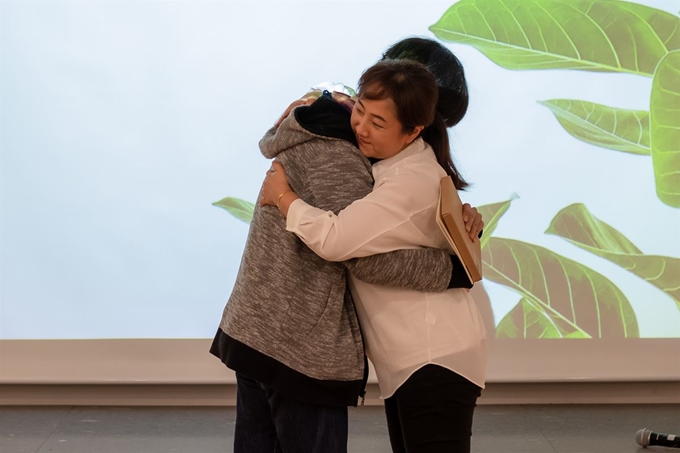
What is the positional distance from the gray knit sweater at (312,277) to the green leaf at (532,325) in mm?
1890

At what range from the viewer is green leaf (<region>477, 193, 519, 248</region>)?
3234mm

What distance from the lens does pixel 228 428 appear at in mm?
3076

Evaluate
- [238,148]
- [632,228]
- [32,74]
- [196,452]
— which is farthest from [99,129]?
[632,228]

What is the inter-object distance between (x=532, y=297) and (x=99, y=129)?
1686 millimetres

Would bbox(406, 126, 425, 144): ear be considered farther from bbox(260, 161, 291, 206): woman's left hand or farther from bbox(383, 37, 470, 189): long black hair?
bbox(260, 161, 291, 206): woman's left hand

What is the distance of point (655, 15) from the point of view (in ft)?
10.6

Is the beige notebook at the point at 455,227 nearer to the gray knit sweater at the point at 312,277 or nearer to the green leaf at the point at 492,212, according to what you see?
the gray knit sweater at the point at 312,277

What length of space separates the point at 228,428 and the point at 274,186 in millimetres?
1788

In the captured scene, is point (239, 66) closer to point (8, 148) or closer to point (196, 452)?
point (8, 148)

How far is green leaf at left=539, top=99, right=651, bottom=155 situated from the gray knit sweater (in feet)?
6.26

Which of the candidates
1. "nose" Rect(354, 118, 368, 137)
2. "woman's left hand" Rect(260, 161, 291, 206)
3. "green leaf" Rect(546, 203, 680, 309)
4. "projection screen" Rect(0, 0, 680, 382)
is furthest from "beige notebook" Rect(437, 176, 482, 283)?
"green leaf" Rect(546, 203, 680, 309)

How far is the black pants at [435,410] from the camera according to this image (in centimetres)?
148

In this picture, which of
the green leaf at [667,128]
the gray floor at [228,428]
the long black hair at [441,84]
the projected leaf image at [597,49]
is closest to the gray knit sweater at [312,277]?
the long black hair at [441,84]

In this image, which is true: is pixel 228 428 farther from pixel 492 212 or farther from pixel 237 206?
pixel 492 212
